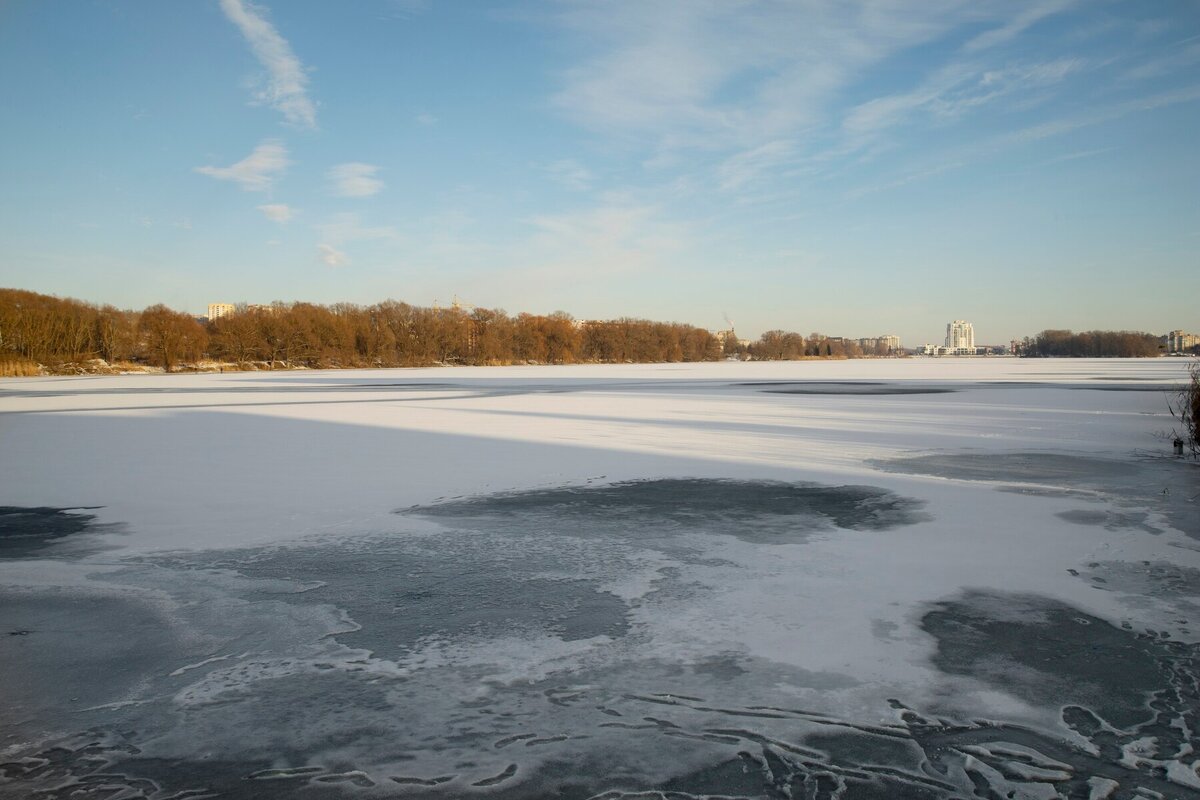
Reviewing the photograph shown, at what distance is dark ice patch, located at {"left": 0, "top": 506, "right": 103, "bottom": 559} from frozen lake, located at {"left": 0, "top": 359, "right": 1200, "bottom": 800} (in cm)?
4

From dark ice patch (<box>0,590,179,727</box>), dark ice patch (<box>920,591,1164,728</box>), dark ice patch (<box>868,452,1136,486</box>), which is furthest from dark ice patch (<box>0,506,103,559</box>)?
dark ice patch (<box>868,452,1136,486</box>)

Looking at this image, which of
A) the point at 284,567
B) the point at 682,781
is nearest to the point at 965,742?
the point at 682,781

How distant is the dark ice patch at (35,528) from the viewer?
15.6 feet

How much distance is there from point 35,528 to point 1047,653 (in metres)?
6.15

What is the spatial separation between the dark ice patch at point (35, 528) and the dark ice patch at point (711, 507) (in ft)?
7.50

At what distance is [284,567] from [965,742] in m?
3.47

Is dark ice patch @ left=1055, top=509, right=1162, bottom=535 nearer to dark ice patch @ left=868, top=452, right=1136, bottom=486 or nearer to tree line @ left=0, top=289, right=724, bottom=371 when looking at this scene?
dark ice patch @ left=868, top=452, right=1136, bottom=486

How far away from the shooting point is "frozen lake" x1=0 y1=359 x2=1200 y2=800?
2.14 m

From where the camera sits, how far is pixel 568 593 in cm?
374

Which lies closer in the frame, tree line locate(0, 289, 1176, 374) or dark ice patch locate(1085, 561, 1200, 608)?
dark ice patch locate(1085, 561, 1200, 608)

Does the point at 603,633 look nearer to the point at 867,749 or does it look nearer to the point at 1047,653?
the point at 867,749

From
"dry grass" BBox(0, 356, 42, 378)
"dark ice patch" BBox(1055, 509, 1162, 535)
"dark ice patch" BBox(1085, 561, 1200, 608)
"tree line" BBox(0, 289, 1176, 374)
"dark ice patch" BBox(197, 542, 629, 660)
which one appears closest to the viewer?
"dark ice patch" BBox(197, 542, 629, 660)

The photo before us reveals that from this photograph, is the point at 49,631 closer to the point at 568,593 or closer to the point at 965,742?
the point at 568,593

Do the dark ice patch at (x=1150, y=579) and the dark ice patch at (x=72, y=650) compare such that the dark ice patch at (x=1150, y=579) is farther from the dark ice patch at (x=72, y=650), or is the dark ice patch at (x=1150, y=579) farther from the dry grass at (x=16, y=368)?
the dry grass at (x=16, y=368)
